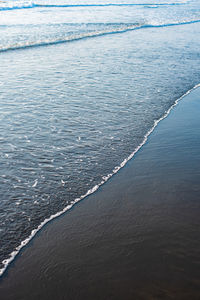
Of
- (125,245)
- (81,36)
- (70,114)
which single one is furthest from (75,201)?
(81,36)

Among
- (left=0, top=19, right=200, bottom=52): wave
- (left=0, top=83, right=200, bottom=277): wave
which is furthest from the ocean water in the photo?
(left=0, top=19, right=200, bottom=52): wave

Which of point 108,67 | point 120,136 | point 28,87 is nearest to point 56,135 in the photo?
point 120,136

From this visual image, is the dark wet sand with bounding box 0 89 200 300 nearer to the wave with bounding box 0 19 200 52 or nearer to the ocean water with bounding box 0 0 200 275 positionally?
the ocean water with bounding box 0 0 200 275

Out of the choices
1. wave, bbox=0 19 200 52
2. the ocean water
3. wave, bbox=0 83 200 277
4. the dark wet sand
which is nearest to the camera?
the dark wet sand

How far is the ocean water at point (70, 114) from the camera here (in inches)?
240

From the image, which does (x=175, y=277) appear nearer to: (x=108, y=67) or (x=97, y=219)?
(x=97, y=219)

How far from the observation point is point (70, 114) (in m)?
9.98

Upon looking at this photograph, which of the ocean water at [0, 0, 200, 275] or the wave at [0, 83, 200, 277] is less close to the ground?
the ocean water at [0, 0, 200, 275]

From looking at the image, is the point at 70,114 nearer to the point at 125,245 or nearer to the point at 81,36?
the point at 125,245

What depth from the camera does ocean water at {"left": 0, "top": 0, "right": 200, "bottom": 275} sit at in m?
6.09

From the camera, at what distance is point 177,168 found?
6.96 meters

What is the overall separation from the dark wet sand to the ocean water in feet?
1.22

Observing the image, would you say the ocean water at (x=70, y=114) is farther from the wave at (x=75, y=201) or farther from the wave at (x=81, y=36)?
the wave at (x=81, y=36)

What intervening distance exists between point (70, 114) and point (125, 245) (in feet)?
19.1
